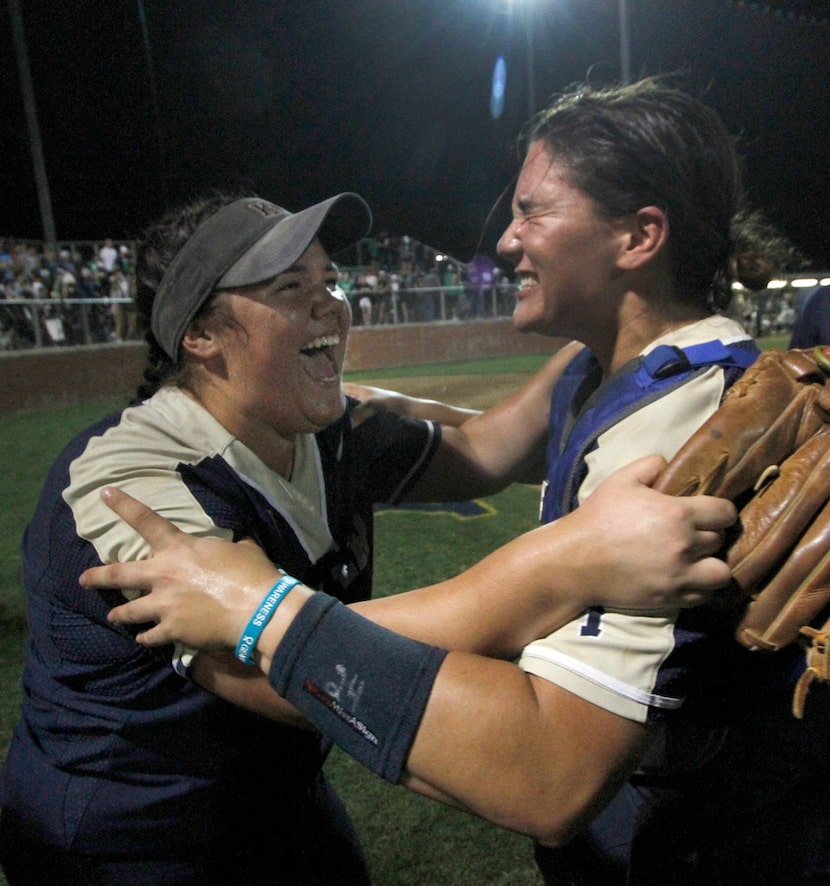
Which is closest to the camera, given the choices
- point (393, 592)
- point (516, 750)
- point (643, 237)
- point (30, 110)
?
point (516, 750)

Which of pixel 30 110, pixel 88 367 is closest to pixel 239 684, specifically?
pixel 88 367

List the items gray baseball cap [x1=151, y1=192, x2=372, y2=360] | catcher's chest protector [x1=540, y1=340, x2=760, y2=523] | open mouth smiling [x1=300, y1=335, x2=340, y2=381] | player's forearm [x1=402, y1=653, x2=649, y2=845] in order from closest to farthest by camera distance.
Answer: player's forearm [x1=402, y1=653, x2=649, y2=845] < catcher's chest protector [x1=540, y1=340, x2=760, y2=523] < gray baseball cap [x1=151, y1=192, x2=372, y2=360] < open mouth smiling [x1=300, y1=335, x2=340, y2=381]

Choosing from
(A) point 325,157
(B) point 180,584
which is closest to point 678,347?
(B) point 180,584

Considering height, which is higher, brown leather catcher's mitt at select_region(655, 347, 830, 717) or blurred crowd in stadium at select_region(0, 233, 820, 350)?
brown leather catcher's mitt at select_region(655, 347, 830, 717)

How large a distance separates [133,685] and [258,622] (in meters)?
0.49

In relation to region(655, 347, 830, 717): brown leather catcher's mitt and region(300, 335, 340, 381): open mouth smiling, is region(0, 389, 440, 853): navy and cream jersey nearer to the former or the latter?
region(300, 335, 340, 381): open mouth smiling

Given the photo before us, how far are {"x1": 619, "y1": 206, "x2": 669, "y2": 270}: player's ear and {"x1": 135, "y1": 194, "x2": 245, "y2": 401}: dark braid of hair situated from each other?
960mm

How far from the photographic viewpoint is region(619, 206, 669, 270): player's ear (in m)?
1.51

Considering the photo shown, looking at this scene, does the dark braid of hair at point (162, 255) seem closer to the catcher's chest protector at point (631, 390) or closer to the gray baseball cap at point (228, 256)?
the gray baseball cap at point (228, 256)

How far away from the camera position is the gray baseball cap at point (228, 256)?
1.73m

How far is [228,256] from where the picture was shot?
1.74 m

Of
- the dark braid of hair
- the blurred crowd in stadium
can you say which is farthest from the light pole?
the dark braid of hair

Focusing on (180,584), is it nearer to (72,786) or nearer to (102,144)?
(72,786)

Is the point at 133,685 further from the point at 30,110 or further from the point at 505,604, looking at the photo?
the point at 30,110
